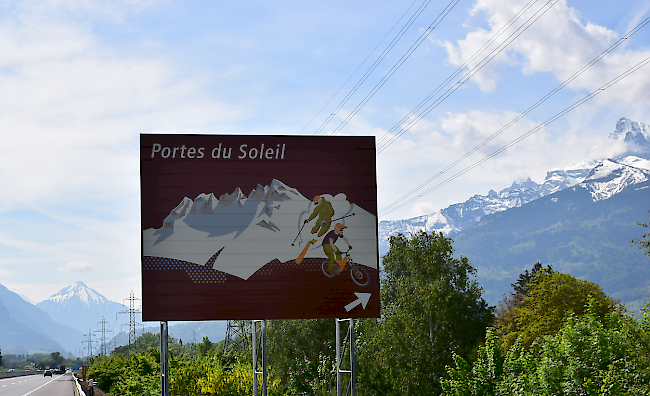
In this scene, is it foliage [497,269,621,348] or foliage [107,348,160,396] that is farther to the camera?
foliage [497,269,621,348]

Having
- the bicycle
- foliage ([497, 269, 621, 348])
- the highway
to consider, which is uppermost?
the bicycle

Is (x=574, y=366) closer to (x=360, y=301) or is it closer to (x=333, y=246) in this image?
(x=360, y=301)

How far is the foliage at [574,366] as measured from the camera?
1919 cm

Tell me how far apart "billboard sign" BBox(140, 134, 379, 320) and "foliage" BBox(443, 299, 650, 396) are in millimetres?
8169

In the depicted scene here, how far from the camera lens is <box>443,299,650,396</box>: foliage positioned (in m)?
19.2

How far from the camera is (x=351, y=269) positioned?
17.1m

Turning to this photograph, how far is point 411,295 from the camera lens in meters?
33.9

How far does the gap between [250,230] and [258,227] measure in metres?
0.24

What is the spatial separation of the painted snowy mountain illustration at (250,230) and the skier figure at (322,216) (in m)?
0.09

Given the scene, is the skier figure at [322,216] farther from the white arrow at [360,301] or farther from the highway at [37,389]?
the highway at [37,389]

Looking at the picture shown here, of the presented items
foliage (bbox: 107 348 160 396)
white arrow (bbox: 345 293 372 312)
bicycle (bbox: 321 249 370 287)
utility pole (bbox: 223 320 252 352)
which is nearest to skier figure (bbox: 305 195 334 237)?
bicycle (bbox: 321 249 370 287)

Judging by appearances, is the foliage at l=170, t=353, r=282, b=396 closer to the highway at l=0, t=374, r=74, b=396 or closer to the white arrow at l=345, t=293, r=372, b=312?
the white arrow at l=345, t=293, r=372, b=312

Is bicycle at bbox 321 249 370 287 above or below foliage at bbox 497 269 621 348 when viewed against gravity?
above

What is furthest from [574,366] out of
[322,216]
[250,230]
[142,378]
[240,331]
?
[240,331]
